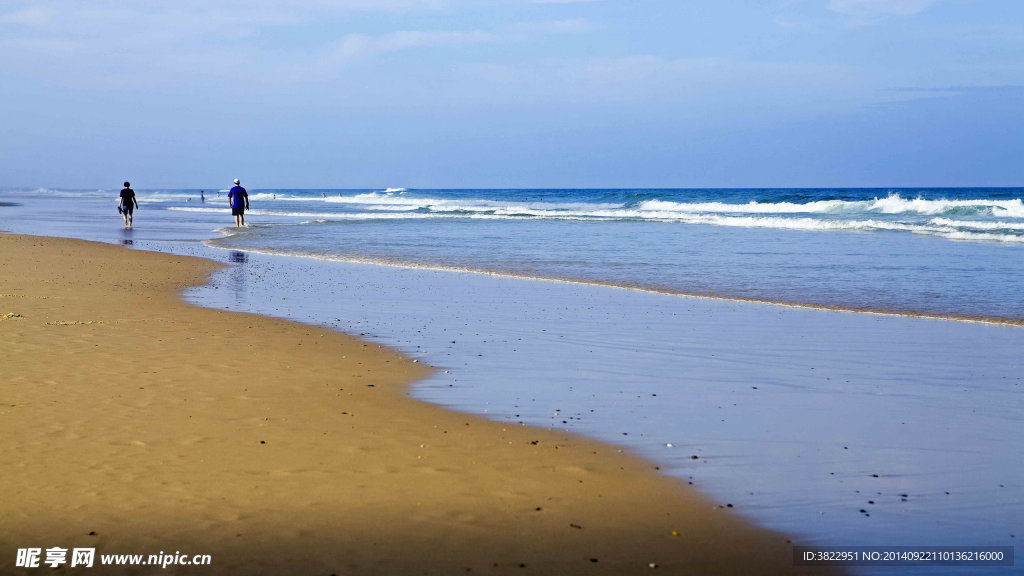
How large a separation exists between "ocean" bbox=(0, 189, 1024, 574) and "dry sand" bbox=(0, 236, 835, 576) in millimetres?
480

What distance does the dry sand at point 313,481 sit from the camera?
162 inches

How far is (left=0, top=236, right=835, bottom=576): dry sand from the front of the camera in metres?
4.11

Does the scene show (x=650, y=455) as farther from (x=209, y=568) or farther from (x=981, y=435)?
(x=209, y=568)

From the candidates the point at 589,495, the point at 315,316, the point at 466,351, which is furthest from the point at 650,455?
the point at 315,316

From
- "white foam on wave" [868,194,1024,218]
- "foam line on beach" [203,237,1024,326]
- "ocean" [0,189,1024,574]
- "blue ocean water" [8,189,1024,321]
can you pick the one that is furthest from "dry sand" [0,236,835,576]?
"white foam on wave" [868,194,1024,218]

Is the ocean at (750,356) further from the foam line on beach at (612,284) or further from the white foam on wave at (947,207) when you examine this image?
the white foam on wave at (947,207)

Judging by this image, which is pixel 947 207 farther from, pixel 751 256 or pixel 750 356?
pixel 750 356

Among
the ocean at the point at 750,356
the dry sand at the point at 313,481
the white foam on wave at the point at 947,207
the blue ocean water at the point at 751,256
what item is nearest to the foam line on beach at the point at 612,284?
the ocean at the point at 750,356

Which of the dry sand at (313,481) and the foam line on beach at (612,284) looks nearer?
the dry sand at (313,481)

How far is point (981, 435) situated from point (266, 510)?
15.7 feet

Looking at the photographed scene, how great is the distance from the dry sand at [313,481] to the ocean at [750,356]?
48cm

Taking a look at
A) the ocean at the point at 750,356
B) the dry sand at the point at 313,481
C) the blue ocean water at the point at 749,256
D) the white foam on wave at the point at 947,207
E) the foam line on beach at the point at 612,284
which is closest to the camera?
the dry sand at the point at 313,481

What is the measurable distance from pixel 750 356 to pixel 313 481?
5.40m

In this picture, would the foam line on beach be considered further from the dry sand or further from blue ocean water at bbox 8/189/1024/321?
the dry sand
